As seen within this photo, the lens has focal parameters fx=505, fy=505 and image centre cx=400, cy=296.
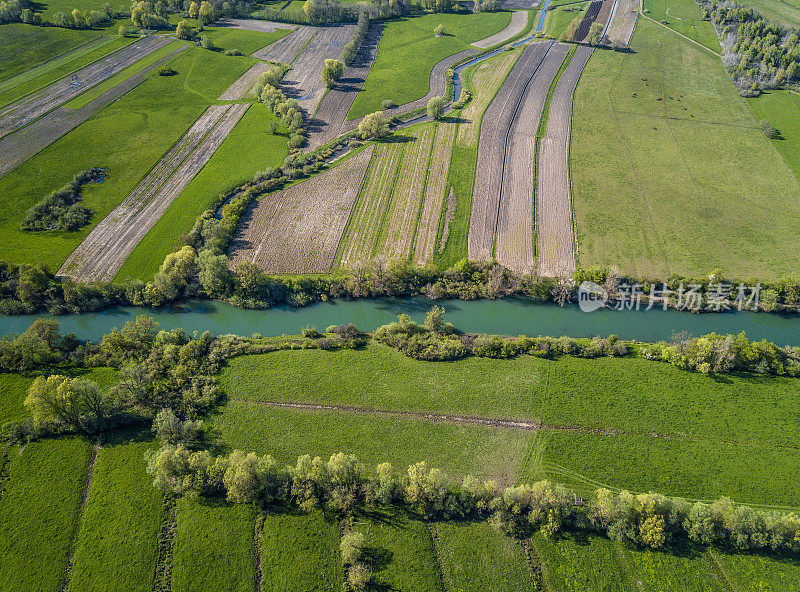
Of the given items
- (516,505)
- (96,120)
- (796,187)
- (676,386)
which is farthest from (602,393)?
(96,120)

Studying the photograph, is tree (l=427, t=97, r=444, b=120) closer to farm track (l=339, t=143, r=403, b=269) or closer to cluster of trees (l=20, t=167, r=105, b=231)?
farm track (l=339, t=143, r=403, b=269)

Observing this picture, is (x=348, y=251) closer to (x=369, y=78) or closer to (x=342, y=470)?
(x=342, y=470)

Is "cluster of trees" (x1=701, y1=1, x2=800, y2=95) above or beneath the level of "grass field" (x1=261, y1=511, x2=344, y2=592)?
above

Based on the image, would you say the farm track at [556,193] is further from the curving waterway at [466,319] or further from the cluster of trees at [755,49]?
the cluster of trees at [755,49]

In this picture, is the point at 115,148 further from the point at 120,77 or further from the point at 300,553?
the point at 300,553

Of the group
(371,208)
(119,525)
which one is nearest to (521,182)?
(371,208)

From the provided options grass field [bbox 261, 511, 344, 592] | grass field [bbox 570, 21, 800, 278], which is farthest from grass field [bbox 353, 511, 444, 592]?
grass field [bbox 570, 21, 800, 278]
